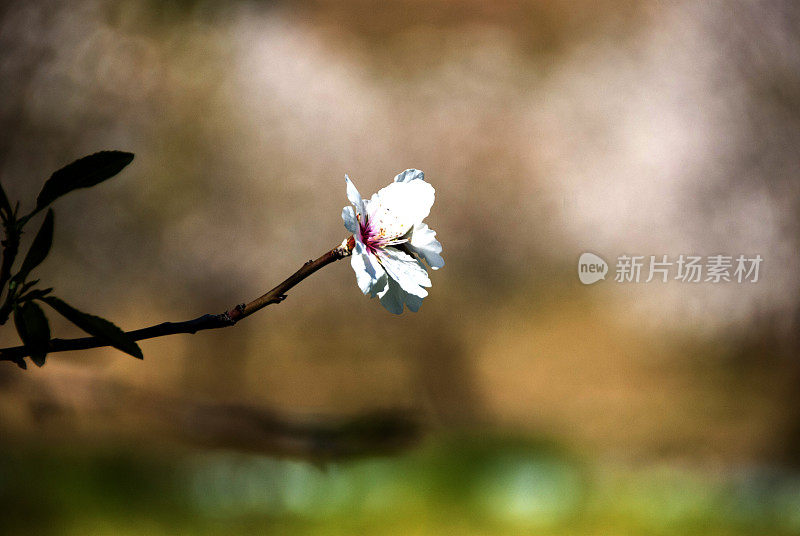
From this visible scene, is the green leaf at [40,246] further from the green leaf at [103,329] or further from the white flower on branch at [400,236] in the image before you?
the white flower on branch at [400,236]

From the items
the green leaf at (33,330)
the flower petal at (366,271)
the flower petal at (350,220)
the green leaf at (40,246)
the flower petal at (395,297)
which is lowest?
the green leaf at (33,330)

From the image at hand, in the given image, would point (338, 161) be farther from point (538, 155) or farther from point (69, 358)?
point (69, 358)

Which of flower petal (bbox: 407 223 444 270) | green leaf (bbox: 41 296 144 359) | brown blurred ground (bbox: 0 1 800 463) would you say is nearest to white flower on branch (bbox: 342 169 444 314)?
flower petal (bbox: 407 223 444 270)

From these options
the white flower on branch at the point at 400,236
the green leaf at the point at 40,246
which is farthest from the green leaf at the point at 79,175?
the white flower on branch at the point at 400,236

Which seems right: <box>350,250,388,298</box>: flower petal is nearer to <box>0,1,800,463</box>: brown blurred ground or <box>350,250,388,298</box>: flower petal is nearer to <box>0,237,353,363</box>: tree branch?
<box>0,237,353,363</box>: tree branch

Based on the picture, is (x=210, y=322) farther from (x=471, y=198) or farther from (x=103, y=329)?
(x=471, y=198)

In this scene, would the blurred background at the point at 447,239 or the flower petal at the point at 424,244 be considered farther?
the blurred background at the point at 447,239

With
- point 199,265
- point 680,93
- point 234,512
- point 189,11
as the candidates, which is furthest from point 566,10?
point 234,512
